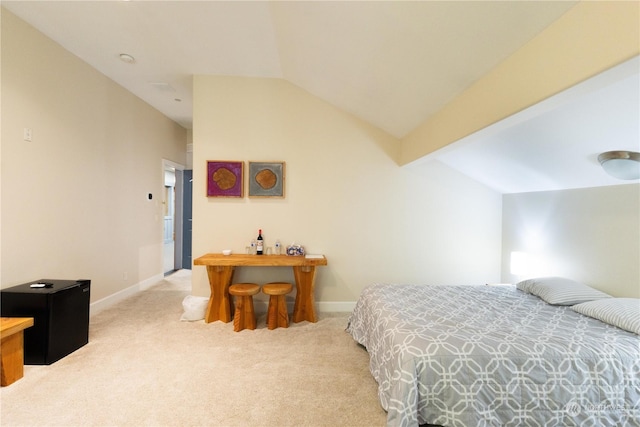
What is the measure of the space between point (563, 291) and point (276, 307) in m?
2.50

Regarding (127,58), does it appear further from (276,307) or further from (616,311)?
(616,311)

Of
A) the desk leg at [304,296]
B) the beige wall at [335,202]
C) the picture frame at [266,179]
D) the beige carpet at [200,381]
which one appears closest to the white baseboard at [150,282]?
the beige carpet at [200,381]

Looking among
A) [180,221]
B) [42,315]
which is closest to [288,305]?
[42,315]

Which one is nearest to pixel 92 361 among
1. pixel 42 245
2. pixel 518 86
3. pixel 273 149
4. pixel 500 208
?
pixel 42 245

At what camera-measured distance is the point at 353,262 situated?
3.38m

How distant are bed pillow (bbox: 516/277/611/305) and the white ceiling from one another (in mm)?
861

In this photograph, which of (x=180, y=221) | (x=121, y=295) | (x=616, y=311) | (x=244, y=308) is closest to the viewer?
(x=616, y=311)

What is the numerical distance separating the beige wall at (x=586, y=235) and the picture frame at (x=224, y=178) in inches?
129

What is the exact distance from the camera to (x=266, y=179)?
328 centimetres

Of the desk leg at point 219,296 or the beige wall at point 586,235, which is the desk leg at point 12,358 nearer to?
the desk leg at point 219,296

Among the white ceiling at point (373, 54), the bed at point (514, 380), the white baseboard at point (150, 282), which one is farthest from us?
the white baseboard at point (150, 282)

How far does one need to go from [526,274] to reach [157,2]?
4.19 m

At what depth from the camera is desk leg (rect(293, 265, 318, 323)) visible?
301 centimetres

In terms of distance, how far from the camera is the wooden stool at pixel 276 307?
2834 mm
